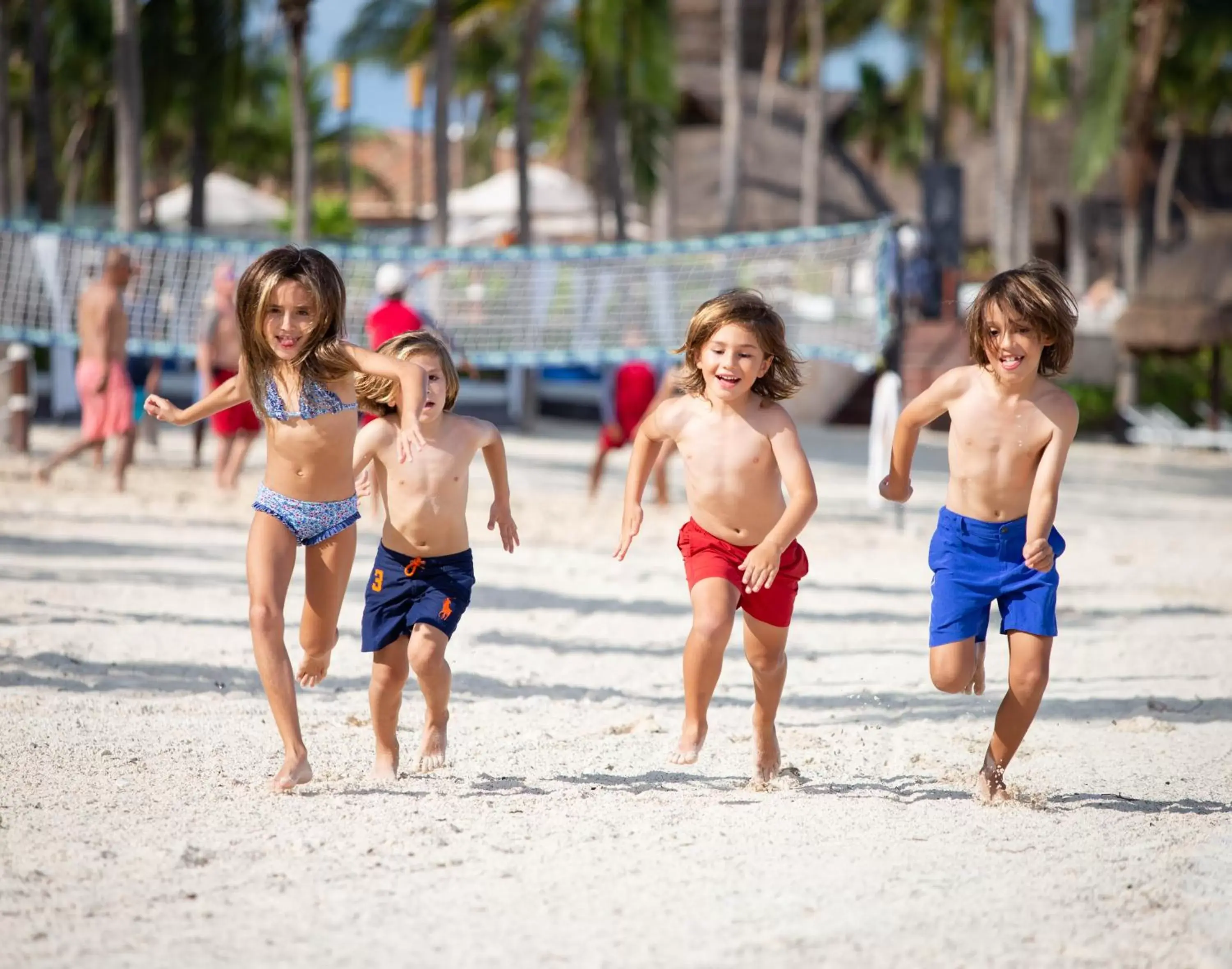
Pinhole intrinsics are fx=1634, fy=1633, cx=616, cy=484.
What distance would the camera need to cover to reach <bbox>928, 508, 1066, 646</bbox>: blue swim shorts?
15.6ft

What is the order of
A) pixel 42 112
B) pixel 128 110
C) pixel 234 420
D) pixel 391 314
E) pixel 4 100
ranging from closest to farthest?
pixel 391 314
pixel 234 420
pixel 128 110
pixel 42 112
pixel 4 100

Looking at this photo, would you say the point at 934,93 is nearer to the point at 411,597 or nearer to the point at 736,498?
the point at 736,498

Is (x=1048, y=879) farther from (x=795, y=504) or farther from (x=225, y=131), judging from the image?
(x=225, y=131)

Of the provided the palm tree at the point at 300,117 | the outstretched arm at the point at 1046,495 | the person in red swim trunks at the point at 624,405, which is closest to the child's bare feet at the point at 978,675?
the outstretched arm at the point at 1046,495

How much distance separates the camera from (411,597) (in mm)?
4934

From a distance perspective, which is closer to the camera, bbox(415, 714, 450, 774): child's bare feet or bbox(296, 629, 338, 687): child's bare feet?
bbox(296, 629, 338, 687): child's bare feet

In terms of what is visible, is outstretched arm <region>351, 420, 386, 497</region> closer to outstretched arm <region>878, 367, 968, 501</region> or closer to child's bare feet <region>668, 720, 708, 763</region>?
child's bare feet <region>668, 720, 708, 763</region>

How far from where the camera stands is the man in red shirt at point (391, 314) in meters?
11.3

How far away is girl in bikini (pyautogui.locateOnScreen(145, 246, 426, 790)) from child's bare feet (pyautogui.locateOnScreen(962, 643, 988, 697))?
6.11 feet

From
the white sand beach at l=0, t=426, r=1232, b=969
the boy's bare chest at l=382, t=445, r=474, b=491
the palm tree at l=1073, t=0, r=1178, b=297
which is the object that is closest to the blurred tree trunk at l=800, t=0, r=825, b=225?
the palm tree at l=1073, t=0, r=1178, b=297

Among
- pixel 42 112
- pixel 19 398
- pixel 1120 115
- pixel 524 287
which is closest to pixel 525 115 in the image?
pixel 42 112

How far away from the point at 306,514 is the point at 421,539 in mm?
364

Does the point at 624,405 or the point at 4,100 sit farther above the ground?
the point at 4,100

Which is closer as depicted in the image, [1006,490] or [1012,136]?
[1006,490]
